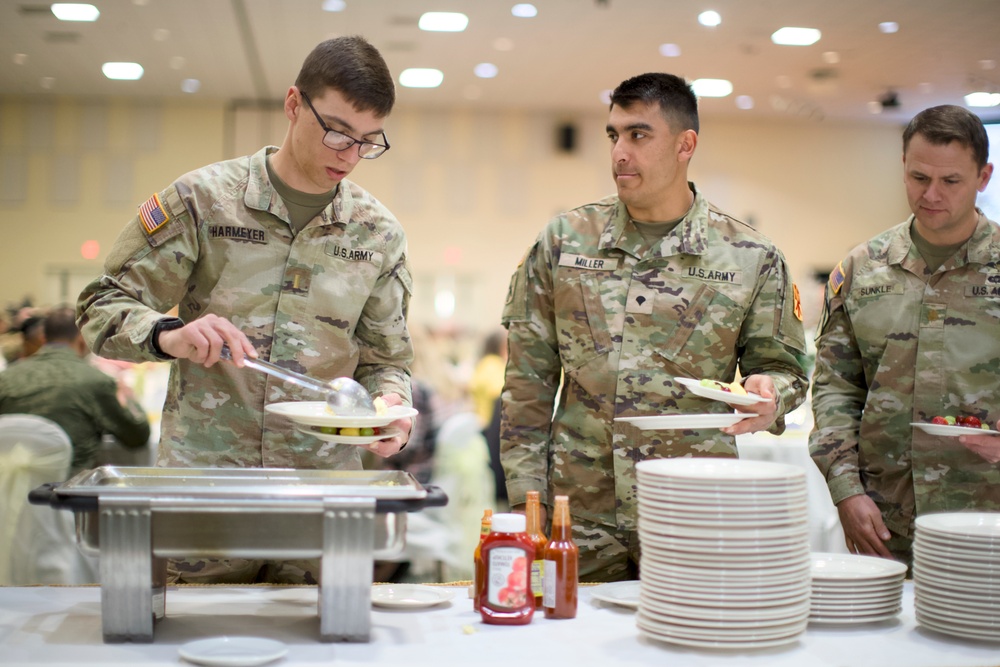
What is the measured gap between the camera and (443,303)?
11.8 meters

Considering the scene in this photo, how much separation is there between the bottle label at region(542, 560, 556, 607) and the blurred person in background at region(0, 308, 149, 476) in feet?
11.6

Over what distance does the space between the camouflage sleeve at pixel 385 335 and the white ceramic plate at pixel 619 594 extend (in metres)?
0.66

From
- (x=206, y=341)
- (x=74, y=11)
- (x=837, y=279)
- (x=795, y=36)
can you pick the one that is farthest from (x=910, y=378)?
(x=74, y=11)

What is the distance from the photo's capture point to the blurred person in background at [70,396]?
4500mm

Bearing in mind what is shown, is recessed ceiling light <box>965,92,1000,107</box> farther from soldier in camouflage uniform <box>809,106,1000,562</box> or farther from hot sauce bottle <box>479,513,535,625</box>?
hot sauce bottle <box>479,513,535,625</box>

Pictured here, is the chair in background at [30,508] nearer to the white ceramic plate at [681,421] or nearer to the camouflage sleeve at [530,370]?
the camouflage sleeve at [530,370]

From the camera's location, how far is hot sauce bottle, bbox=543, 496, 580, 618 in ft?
5.26

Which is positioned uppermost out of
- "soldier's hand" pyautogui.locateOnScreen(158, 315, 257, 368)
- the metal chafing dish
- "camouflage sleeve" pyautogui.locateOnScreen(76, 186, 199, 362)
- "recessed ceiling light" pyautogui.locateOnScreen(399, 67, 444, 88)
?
"recessed ceiling light" pyautogui.locateOnScreen(399, 67, 444, 88)

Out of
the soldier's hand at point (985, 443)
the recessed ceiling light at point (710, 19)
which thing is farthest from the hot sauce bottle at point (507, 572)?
the recessed ceiling light at point (710, 19)

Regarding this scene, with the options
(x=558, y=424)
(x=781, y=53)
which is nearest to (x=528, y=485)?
(x=558, y=424)

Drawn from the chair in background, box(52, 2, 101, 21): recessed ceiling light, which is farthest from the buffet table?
box(52, 2, 101, 21): recessed ceiling light

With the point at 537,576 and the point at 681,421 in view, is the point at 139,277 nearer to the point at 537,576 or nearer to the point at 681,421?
the point at 537,576

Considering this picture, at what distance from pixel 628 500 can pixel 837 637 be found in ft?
2.38

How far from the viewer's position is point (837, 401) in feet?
8.16
